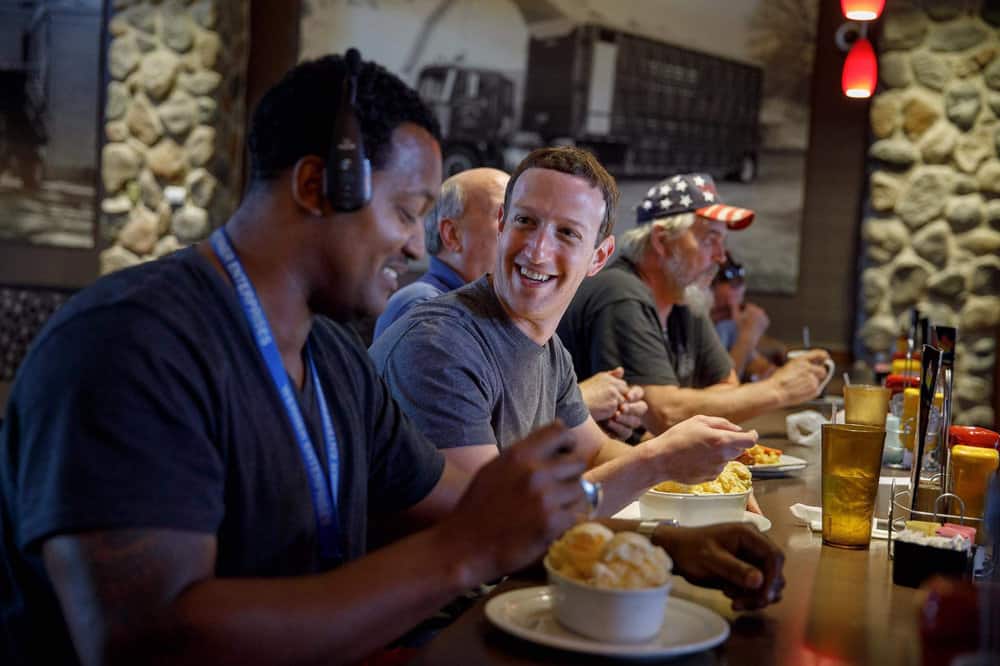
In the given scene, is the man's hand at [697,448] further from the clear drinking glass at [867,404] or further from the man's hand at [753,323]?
the man's hand at [753,323]

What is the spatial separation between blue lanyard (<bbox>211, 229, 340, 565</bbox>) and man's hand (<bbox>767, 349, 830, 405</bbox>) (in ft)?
7.90

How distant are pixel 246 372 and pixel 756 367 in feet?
13.8

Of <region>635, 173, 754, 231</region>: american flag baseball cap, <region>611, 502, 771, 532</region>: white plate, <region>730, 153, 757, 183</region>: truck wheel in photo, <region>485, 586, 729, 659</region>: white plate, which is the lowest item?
<region>611, 502, 771, 532</region>: white plate

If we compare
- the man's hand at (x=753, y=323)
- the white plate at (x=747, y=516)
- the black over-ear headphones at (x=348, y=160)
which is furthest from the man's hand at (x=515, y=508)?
the man's hand at (x=753, y=323)

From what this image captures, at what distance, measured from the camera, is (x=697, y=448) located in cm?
180

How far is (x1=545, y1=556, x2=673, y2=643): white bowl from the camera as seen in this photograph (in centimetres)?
125

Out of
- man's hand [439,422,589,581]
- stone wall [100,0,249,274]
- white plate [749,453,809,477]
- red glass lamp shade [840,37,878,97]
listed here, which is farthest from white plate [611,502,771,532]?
stone wall [100,0,249,274]

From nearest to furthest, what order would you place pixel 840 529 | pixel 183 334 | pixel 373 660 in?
pixel 183 334, pixel 373 660, pixel 840 529

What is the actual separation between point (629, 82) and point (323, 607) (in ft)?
17.2

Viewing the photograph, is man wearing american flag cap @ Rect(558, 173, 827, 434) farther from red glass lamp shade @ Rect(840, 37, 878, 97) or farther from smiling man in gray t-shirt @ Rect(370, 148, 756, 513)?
smiling man in gray t-shirt @ Rect(370, 148, 756, 513)

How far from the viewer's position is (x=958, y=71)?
5.65 meters

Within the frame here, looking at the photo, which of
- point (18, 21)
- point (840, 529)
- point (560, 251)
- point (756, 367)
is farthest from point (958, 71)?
point (18, 21)

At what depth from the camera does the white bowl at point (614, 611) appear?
1247mm

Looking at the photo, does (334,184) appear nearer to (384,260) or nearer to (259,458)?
(384,260)
